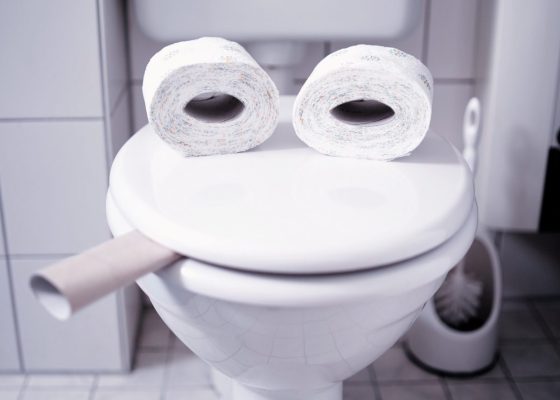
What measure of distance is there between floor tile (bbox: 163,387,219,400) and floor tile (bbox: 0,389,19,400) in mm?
232

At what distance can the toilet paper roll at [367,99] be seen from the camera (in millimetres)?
898

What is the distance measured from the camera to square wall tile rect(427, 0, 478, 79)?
4.36 ft

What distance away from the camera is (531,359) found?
1357 millimetres

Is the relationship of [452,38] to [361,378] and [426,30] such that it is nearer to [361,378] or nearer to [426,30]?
[426,30]

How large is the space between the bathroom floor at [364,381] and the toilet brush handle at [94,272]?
0.59 m

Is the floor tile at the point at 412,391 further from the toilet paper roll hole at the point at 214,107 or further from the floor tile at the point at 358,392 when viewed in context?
the toilet paper roll hole at the point at 214,107

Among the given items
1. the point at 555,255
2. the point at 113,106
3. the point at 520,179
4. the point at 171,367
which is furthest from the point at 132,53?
the point at 555,255

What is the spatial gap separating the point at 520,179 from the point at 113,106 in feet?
2.07

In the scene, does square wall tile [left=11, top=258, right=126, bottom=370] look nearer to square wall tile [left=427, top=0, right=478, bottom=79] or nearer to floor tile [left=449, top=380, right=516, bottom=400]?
floor tile [left=449, top=380, right=516, bottom=400]

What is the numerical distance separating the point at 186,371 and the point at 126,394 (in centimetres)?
11

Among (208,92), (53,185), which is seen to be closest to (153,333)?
(53,185)

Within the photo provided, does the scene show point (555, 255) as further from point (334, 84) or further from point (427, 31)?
point (334, 84)

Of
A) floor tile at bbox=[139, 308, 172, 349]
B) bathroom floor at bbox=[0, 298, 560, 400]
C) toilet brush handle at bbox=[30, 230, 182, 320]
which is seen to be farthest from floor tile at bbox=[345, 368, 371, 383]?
toilet brush handle at bbox=[30, 230, 182, 320]

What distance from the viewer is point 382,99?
0.91 m
